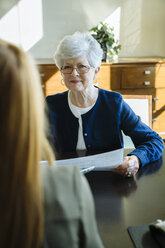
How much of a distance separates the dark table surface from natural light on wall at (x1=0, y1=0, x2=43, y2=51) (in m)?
2.85

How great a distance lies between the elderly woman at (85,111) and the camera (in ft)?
4.83

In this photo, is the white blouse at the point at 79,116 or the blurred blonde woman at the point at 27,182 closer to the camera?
the blurred blonde woman at the point at 27,182

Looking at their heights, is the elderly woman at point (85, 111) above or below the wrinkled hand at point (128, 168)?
above

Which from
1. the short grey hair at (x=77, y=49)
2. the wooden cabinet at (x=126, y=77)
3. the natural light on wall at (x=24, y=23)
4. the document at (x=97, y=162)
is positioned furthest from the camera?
the natural light on wall at (x=24, y=23)

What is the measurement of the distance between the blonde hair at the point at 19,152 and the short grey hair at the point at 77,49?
108cm

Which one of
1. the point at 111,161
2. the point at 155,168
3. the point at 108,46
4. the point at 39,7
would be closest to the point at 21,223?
the point at 111,161

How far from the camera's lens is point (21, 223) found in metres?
0.41

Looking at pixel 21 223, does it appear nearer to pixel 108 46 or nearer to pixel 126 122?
pixel 126 122

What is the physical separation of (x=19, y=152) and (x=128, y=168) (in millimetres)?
737

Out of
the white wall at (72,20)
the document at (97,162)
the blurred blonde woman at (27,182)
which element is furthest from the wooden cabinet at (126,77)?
the blurred blonde woman at (27,182)

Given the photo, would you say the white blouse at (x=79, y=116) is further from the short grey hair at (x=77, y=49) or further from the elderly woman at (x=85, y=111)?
the short grey hair at (x=77, y=49)

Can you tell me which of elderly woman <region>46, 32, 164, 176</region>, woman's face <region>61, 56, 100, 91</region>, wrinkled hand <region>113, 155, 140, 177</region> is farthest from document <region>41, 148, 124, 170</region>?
woman's face <region>61, 56, 100, 91</region>

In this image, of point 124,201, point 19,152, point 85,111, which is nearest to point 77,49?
point 85,111

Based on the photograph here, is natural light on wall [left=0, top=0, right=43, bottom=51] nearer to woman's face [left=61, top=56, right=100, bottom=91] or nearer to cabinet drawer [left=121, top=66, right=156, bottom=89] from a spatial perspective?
cabinet drawer [left=121, top=66, right=156, bottom=89]
